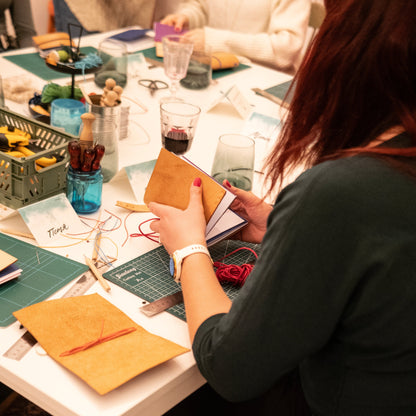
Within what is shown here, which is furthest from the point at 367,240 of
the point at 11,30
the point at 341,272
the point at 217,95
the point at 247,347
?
the point at 11,30

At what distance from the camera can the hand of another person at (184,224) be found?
1.03 m

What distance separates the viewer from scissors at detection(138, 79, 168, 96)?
207 centimetres

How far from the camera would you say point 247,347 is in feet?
2.38


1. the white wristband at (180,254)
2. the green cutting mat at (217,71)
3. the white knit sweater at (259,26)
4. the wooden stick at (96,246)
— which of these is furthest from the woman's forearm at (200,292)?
the white knit sweater at (259,26)

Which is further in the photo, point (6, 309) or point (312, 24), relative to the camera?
point (312, 24)

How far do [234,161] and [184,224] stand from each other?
14.0 inches

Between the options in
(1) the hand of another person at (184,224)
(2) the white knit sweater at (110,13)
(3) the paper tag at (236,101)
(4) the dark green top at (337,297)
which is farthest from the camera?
(2) the white knit sweater at (110,13)

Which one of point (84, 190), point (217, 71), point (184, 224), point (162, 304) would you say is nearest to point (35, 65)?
point (217, 71)

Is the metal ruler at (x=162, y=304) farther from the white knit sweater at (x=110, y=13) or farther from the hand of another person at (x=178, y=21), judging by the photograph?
the white knit sweater at (x=110, y=13)

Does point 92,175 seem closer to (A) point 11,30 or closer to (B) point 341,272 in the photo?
(B) point 341,272

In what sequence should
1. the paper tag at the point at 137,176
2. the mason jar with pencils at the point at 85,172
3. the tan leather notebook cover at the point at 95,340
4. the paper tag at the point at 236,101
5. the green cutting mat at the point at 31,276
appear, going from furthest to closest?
1. the paper tag at the point at 236,101
2. the paper tag at the point at 137,176
3. the mason jar with pencils at the point at 85,172
4. the green cutting mat at the point at 31,276
5. the tan leather notebook cover at the point at 95,340

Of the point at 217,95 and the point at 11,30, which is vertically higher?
the point at 217,95

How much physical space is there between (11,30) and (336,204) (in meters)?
3.29

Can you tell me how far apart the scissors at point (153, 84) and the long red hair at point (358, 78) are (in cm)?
131
